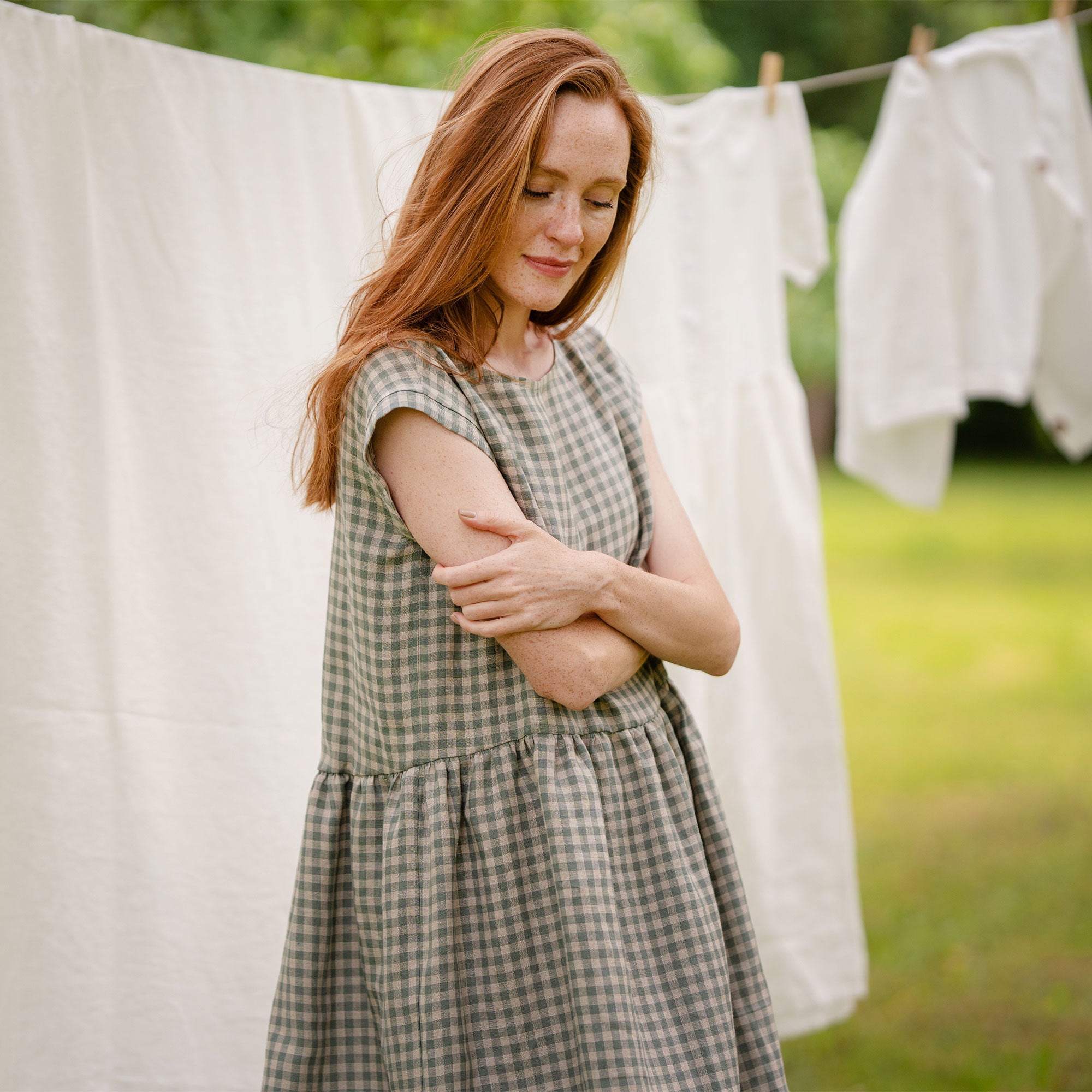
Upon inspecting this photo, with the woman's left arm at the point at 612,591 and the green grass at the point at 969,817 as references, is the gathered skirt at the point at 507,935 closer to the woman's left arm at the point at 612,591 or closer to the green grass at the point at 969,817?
the woman's left arm at the point at 612,591

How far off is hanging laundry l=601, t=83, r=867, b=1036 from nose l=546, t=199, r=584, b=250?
0.93m

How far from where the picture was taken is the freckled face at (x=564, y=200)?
1.19 m

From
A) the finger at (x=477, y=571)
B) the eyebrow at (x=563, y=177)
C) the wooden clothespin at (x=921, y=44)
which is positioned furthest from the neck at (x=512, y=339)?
the wooden clothespin at (x=921, y=44)

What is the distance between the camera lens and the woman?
3.74 ft

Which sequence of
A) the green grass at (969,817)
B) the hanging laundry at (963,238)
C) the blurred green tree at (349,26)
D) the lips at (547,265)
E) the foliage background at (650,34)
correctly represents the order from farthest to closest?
the foliage background at (650,34)
the blurred green tree at (349,26)
the green grass at (969,817)
the hanging laundry at (963,238)
the lips at (547,265)

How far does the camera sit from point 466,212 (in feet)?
3.83

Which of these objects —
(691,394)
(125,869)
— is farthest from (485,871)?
(691,394)

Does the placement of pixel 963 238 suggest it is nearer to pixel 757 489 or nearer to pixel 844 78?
pixel 844 78

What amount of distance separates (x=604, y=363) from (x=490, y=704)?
1.56ft

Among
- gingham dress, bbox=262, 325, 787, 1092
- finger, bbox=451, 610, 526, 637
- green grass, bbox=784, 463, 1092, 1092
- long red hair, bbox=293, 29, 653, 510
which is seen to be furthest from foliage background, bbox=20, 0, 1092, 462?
green grass, bbox=784, 463, 1092, 1092

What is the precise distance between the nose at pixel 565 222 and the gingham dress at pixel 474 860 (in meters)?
0.16

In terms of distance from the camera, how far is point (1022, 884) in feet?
10.9

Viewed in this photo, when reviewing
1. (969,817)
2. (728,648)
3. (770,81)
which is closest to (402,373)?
(728,648)

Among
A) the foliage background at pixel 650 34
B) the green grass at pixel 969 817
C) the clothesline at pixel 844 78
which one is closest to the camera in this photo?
the clothesline at pixel 844 78
